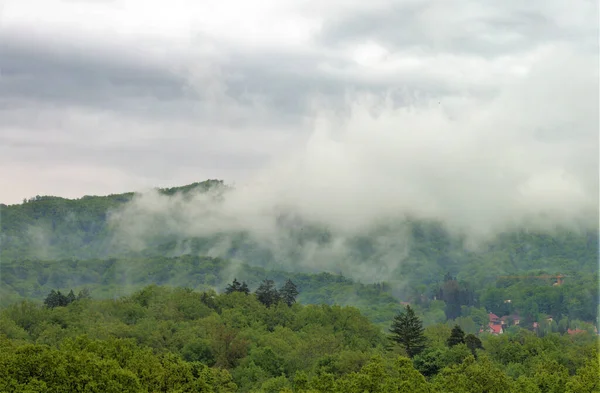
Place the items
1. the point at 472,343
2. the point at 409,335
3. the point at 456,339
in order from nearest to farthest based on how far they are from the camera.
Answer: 1. the point at 409,335
2. the point at 456,339
3. the point at 472,343

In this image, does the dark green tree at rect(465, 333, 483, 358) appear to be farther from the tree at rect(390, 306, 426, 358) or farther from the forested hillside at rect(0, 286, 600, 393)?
the tree at rect(390, 306, 426, 358)

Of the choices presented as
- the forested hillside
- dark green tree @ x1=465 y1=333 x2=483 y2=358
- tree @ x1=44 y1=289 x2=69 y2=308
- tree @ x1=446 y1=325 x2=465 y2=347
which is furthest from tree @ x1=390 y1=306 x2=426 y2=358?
tree @ x1=44 y1=289 x2=69 y2=308

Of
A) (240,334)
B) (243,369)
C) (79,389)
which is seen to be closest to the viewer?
(79,389)

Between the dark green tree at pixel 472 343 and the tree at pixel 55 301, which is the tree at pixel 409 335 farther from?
the tree at pixel 55 301

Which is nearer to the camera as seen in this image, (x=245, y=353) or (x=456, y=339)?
(x=456, y=339)

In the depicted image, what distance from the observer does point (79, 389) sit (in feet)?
294

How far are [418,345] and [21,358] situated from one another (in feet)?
233

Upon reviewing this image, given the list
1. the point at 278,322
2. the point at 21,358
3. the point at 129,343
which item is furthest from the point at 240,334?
the point at 21,358

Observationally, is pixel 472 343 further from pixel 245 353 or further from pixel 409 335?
pixel 245 353

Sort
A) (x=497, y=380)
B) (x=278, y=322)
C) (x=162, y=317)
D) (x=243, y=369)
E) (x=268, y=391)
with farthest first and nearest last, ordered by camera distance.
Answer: (x=278, y=322) < (x=162, y=317) < (x=243, y=369) < (x=268, y=391) < (x=497, y=380)

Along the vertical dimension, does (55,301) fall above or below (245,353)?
above

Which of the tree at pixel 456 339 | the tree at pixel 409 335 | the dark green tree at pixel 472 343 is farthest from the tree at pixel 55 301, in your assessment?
the dark green tree at pixel 472 343

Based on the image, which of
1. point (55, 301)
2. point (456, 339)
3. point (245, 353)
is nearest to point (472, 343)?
point (456, 339)

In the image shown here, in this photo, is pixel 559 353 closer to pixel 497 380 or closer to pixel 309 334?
pixel 497 380
